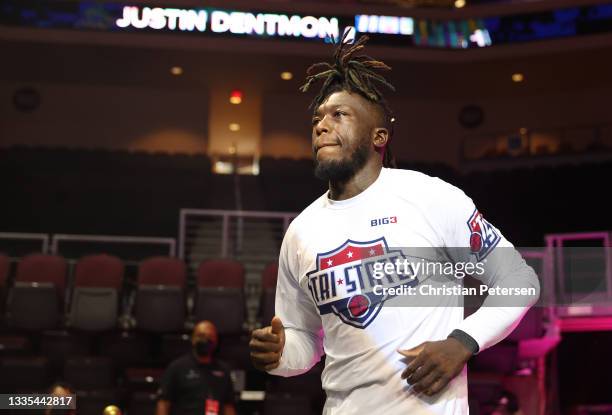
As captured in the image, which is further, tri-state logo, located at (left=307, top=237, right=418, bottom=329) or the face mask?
the face mask

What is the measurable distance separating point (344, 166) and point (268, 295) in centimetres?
556

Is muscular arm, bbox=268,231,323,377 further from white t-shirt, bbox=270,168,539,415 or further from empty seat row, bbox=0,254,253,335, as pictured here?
empty seat row, bbox=0,254,253,335

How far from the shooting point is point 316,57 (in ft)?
45.4

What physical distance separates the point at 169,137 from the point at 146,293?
9.63 m

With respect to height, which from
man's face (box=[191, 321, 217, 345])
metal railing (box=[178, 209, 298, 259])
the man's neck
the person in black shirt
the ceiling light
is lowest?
the person in black shirt

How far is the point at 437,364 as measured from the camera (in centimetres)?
227

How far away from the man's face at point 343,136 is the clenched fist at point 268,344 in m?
0.53

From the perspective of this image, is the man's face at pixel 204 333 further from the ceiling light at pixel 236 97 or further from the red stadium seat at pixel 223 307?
the ceiling light at pixel 236 97

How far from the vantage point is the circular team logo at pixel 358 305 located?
97.1 inches

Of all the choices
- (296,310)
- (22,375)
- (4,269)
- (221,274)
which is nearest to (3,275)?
(4,269)

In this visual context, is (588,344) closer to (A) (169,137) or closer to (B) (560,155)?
(B) (560,155)

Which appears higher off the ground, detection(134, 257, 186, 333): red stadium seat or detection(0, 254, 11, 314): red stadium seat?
detection(0, 254, 11, 314): red stadium seat

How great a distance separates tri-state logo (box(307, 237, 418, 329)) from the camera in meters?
2.47

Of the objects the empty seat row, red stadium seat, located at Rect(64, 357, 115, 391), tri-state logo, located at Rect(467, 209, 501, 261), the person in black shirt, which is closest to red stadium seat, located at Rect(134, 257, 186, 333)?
the empty seat row
